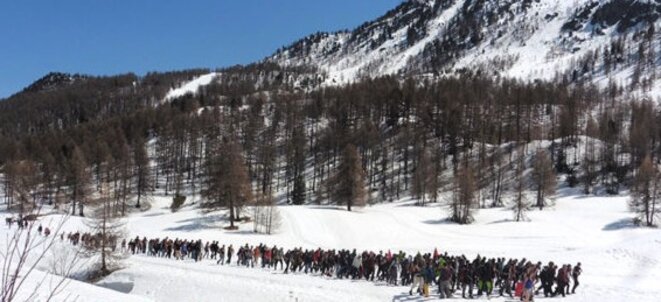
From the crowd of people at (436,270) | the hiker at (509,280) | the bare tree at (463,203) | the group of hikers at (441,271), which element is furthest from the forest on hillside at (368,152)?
the hiker at (509,280)

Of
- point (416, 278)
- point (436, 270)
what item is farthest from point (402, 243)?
point (416, 278)

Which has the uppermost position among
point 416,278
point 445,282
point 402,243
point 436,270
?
point 436,270

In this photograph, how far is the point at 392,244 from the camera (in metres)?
47.4

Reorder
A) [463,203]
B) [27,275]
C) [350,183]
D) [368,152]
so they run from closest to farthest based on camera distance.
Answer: [27,275] → [463,203] → [350,183] → [368,152]

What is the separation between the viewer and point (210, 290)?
28.2 meters

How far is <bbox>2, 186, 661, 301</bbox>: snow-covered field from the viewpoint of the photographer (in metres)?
26.7

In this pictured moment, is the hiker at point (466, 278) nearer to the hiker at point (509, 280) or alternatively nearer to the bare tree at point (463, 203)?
the hiker at point (509, 280)

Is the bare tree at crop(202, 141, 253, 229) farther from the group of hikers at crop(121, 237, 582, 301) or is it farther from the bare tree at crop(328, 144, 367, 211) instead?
the group of hikers at crop(121, 237, 582, 301)

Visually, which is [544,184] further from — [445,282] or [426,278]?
[445,282]

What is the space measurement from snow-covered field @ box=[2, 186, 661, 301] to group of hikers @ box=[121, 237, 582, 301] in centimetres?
90

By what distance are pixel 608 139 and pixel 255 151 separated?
6518 centimetres

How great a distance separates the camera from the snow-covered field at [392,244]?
26703 millimetres

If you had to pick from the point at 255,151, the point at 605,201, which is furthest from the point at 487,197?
the point at 255,151

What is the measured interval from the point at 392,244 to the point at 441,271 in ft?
77.5
